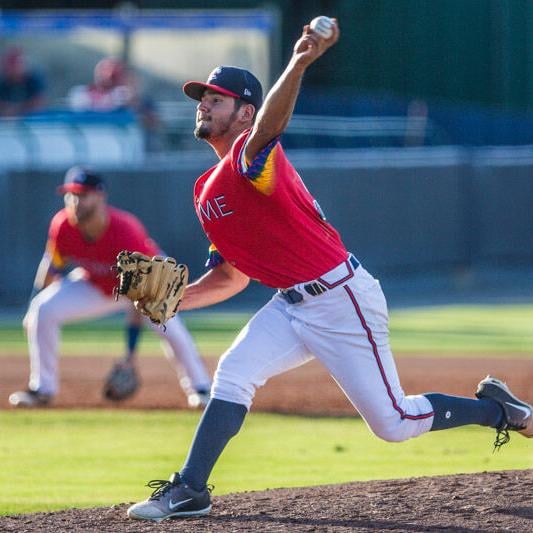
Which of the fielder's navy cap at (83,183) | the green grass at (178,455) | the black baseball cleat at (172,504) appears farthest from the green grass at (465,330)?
the black baseball cleat at (172,504)

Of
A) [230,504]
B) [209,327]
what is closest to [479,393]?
[230,504]

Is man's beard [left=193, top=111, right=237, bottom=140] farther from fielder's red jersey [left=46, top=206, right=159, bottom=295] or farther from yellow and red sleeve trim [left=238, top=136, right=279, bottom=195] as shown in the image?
fielder's red jersey [left=46, top=206, right=159, bottom=295]

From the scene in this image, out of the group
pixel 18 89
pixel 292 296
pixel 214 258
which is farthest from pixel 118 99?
pixel 292 296

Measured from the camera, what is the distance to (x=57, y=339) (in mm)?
9758

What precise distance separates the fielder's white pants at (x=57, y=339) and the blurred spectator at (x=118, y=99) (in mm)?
7629

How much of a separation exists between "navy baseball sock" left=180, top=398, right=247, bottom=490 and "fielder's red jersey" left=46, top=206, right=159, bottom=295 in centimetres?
426

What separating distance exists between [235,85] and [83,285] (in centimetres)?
468

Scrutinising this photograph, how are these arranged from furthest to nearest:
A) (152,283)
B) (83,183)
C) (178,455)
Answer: (83,183), (178,455), (152,283)

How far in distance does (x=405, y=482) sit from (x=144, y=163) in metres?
11.1

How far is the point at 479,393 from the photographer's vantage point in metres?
5.97

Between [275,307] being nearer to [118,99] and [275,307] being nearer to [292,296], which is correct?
[292,296]

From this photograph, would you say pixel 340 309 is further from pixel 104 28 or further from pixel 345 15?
pixel 345 15

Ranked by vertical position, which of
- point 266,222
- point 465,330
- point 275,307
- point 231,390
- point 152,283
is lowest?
point 465,330

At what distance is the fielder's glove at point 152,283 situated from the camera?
5582 millimetres
